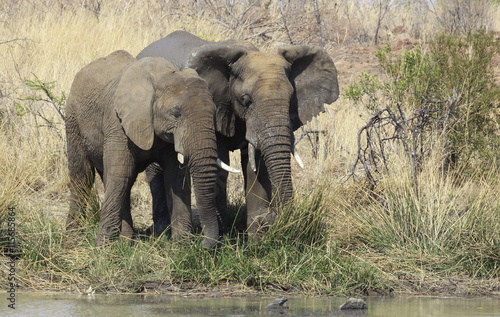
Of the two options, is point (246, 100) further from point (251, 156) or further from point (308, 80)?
point (308, 80)

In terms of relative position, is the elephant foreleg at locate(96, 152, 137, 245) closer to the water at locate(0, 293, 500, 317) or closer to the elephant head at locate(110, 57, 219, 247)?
the elephant head at locate(110, 57, 219, 247)

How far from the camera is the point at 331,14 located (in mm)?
21906

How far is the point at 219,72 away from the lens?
30.6 ft

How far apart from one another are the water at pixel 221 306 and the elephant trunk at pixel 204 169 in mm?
880

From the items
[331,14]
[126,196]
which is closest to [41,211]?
[126,196]

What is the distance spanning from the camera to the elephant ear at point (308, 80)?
9.59 m

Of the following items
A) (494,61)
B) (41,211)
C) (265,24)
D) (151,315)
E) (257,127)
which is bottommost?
(151,315)

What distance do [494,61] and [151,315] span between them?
11.5 meters

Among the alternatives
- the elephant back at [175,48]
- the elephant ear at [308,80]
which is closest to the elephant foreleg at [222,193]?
the elephant ear at [308,80]

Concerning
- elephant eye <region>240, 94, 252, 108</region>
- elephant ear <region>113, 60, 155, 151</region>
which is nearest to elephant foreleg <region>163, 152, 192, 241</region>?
elephant ear <region>113, 60, 155, 151</region>

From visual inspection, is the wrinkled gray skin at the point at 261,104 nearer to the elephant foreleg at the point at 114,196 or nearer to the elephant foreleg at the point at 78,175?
the elephant foreleg at the point at 78,175

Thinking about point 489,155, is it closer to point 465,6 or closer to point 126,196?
point 126,196

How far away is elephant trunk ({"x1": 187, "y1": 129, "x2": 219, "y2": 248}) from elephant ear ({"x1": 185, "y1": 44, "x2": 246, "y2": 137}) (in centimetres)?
131

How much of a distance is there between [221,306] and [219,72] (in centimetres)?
284
